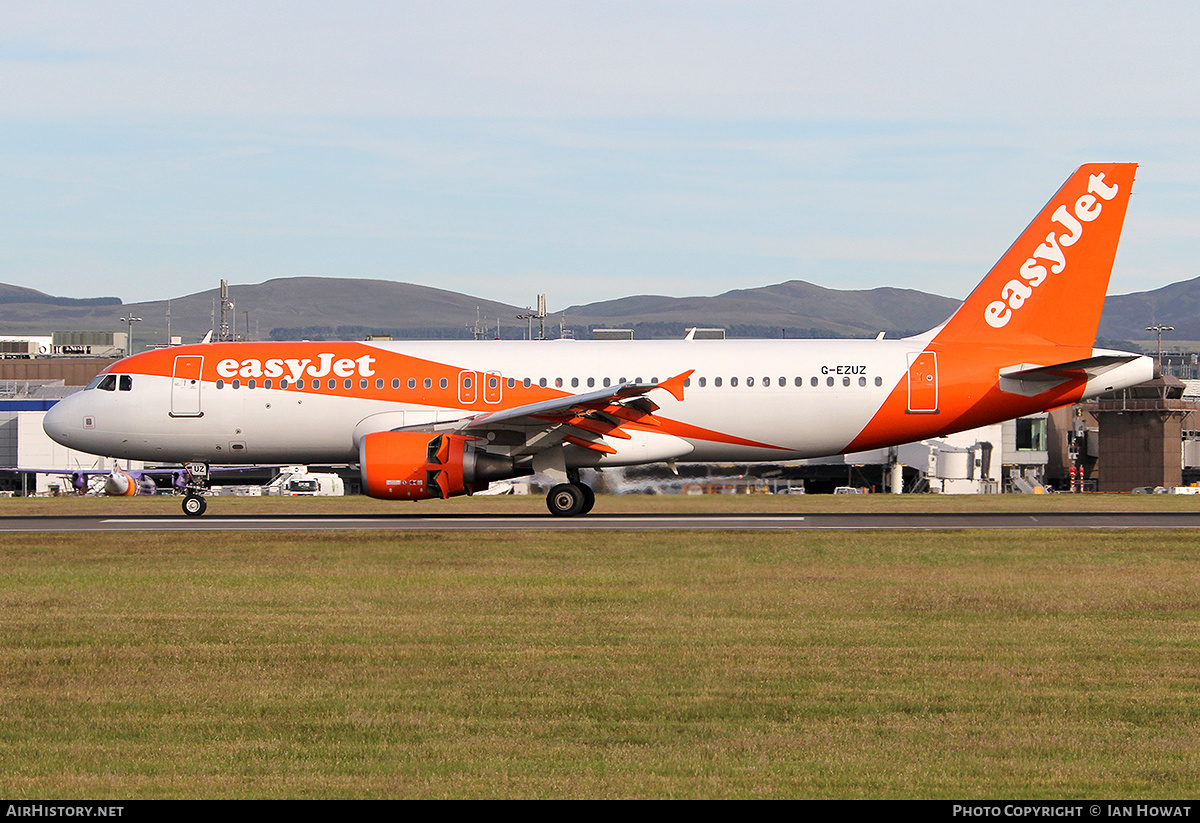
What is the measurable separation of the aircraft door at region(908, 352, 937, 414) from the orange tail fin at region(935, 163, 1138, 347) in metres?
1.10

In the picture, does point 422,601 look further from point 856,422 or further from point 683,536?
point 856,422

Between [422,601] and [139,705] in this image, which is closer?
[139,705]

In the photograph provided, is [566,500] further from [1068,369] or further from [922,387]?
[1068,369]

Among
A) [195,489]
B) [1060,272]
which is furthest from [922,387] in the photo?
[195,489]

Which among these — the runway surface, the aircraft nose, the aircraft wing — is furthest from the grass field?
the aircraft nose

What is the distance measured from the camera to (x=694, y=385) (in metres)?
30.8

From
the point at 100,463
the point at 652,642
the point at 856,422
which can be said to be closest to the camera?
the point at 652,642

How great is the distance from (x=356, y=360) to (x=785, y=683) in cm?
2179

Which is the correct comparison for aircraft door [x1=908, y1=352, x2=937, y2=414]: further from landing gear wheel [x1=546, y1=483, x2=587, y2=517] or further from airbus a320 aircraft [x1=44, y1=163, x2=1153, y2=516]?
landing gear wheel [x1=546, y1=483, x2=587, y2=517]

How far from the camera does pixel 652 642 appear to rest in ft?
44.5

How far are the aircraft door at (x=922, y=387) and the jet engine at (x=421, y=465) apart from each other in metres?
9.91

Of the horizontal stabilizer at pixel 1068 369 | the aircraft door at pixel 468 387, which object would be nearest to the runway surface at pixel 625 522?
the aircraft door at pixel 468 387
